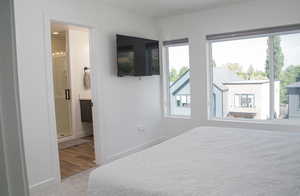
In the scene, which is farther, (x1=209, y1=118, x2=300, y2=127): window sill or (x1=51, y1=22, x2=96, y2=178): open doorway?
(x1=51, y1=22, x2=96, y2=178): open doorway

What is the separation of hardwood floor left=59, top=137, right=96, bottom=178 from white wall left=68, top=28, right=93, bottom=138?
73cm

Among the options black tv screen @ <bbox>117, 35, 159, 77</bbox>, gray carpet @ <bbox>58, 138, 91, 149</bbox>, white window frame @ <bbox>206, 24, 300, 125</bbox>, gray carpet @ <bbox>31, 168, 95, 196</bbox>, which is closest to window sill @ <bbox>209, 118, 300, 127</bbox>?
white window frame @ <bbox>206, 24, 300, 125</bbox>

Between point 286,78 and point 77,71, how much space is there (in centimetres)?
412

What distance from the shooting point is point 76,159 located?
3928 millimetres

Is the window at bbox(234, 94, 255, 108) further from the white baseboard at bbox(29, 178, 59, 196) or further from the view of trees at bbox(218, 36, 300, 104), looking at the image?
the white baseboard at bbox(29, 178, 59, 196)

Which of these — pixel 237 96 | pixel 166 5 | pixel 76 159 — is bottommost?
pixel 76 159

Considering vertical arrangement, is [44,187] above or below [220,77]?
below

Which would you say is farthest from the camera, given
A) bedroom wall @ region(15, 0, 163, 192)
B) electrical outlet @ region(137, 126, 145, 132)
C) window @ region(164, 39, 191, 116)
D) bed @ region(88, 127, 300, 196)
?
window @ region(164, 39, 191, 116)

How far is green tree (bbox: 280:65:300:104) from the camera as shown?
11.7ft

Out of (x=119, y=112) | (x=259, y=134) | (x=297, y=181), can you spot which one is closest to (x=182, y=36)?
(x=119, y=112)

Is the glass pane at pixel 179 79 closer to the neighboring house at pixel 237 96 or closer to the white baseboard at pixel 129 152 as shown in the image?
the neighboring house at pixel 237 96

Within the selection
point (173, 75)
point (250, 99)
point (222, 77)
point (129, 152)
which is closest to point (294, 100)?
point (250, 99)

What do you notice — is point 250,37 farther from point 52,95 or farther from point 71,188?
point 71,188

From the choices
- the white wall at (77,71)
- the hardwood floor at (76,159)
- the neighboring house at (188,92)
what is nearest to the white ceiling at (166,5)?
the neighboring house at (188,92)
